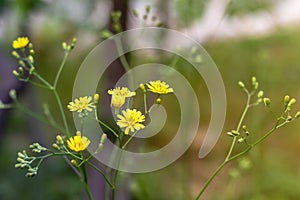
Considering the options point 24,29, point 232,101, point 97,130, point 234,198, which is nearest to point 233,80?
point 232,101

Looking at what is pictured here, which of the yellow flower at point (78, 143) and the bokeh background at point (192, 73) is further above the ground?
the bokeh background at point (192, 73)

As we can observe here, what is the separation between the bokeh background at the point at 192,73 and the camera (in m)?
1.01

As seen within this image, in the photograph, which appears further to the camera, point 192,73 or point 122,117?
point 192,73

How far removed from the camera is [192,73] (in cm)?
106

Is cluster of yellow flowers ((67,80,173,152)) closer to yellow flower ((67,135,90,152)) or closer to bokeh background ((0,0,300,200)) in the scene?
yellow flower ((67,135,90,152))

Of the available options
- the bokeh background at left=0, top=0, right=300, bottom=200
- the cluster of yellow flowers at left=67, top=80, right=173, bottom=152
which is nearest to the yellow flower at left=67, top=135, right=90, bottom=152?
the cluster of yellow flowers at left=67, top=80, right=173, bottom=152

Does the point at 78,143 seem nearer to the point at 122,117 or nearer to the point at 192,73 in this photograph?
the point at 122,117

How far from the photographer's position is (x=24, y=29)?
116 cm

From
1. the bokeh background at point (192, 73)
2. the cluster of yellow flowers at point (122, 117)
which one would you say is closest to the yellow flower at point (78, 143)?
the cluster of yellow flowers at point (122, 117)

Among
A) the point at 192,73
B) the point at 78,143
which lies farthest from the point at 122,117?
the point at 192,73

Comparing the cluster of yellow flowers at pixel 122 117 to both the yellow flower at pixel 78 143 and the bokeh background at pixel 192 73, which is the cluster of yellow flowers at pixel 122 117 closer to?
the yellow flower at pixel 78 143

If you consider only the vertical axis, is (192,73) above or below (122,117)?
above

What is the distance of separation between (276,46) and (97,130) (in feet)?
3.67

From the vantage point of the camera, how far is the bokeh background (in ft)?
3.33
